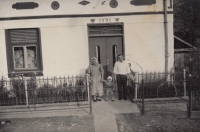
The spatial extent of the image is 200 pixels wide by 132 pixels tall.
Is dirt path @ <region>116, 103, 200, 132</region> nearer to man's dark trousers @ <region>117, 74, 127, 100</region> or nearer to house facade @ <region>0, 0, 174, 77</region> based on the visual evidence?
man's dark trousers @ <region>117, 74, 127, 100</region>

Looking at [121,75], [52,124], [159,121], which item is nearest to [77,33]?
[121,75]

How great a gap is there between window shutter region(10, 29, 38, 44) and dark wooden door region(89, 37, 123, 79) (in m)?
2.33

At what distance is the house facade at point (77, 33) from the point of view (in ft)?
32.2

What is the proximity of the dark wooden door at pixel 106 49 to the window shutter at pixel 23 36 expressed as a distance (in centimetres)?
233

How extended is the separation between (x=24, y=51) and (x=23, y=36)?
62 cm

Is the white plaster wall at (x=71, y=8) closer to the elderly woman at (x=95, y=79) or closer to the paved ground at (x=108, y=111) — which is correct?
the elderly woman at (x=95, y=79)

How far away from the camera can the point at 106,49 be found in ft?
34.0

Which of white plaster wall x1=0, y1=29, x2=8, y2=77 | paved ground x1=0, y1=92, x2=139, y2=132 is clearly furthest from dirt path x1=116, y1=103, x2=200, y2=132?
white plaster wall x1=0, y1=29, x2=8, y2=77

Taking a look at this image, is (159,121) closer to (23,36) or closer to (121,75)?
(121,75)

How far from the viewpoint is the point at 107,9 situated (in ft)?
32.4

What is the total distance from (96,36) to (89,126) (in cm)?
463

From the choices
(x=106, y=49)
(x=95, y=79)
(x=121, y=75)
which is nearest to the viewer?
(x=121, y=75)

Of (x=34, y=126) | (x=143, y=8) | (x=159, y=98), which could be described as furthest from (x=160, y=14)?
(x=34, y=126)

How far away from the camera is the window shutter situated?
9984 millimetres
